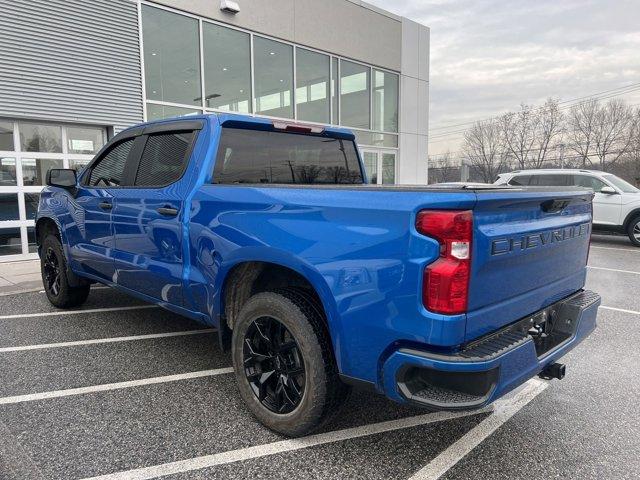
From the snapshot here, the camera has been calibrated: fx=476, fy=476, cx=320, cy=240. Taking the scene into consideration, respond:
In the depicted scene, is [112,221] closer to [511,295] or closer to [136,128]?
[136,128]

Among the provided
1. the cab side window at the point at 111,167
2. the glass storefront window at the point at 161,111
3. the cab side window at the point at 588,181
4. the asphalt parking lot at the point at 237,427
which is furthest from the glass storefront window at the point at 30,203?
the cab side window at the point at 588,181

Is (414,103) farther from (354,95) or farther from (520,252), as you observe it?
(520,252)

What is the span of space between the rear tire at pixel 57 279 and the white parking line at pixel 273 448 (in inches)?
130

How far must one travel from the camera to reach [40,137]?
9492mm

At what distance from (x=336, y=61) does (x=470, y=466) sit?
559 inches

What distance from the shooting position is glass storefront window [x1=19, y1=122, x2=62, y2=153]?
9266 mm

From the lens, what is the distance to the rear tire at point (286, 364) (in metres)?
2.52

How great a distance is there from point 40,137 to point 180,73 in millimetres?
3464

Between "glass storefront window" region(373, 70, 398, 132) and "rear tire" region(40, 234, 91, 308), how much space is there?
12.6m

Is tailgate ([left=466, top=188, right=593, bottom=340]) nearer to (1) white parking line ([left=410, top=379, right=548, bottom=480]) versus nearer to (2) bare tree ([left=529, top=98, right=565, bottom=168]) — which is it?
(1) white parking line ([left=410, top=379, right=548, bottom=480])

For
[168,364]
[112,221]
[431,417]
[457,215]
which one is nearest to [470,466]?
[431,417]

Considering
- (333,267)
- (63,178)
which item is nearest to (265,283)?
(333,267)

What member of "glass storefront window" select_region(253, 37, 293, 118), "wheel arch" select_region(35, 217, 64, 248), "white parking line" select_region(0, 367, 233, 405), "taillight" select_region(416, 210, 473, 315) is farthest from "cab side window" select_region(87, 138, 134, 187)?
"glass storefront window" select_region(253, 37, 293, 118)

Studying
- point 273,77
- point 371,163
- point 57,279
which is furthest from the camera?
point 371,163
